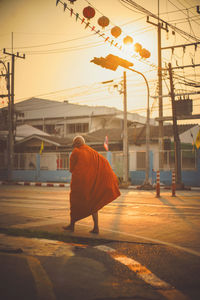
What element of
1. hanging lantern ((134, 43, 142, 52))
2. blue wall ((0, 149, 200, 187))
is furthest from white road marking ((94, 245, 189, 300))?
blue wall ((0, 149, 200, 187))

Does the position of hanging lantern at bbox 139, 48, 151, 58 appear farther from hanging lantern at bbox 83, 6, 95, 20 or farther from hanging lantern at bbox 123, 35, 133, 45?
hanging lantern at bbox 83, 6, 95, 20

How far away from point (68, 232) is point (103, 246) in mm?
1293

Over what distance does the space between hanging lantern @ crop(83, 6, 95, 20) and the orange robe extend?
22.9 feet

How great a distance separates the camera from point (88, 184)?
6.23 meters

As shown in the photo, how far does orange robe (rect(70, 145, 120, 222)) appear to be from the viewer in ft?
20.3

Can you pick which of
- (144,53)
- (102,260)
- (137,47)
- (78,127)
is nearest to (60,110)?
(78,127)

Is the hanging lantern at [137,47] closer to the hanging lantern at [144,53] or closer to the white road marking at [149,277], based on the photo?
the hanging lantern at [144,53]

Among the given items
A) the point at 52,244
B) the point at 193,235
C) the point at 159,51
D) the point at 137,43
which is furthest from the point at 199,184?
the point at 52,244

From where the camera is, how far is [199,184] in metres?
23.7

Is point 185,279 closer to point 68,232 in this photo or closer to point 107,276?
point 107,276

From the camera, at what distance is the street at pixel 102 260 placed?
3.30 m

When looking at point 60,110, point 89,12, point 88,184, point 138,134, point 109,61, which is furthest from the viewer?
point 60,110

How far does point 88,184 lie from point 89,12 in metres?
7.66

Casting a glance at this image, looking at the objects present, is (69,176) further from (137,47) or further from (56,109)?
(56,109)
